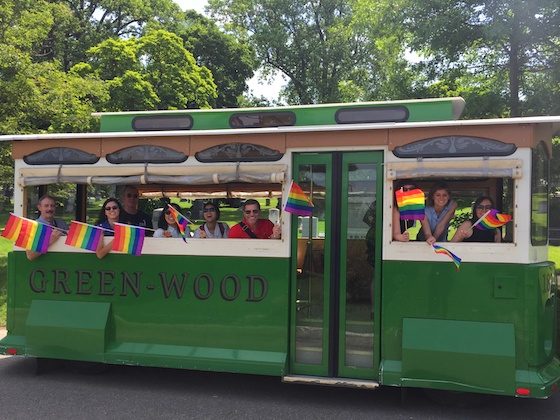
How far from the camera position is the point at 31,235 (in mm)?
5645

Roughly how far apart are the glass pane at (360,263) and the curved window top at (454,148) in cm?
37

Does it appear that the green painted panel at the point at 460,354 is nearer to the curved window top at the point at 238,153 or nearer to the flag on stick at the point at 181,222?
the curved window top at the point at 238,153

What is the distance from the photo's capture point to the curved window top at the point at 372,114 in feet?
17.5

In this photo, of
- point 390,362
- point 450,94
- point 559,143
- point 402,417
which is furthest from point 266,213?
point 450,94

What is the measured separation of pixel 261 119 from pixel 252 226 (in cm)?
114

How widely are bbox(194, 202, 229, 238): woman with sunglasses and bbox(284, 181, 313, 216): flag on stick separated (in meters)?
0.89

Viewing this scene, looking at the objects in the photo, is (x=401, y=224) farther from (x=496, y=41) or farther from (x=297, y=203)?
(x=496, y=41)

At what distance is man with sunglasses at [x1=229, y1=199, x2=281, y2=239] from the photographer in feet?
17.8

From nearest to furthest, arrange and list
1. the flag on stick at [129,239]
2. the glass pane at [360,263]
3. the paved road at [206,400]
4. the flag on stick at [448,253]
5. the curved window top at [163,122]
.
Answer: the flag on stick at [448,253]
the paved road at [206,400]
the glass pane at [360,263]
the flag on stick at [129,239]
the curved window top at [163,122]

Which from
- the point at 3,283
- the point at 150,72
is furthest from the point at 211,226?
the point at 150,72

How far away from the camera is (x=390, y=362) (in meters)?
4.76

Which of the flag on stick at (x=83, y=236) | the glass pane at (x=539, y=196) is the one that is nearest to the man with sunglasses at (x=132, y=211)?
the flag on stick at (x=83, y=236)

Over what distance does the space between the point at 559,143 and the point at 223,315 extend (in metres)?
6.49

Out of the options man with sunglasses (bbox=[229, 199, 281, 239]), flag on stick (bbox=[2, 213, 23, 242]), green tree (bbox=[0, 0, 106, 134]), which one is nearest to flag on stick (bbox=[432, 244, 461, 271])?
man with sunglasses (bbox=[229, 199, 281, 239])
